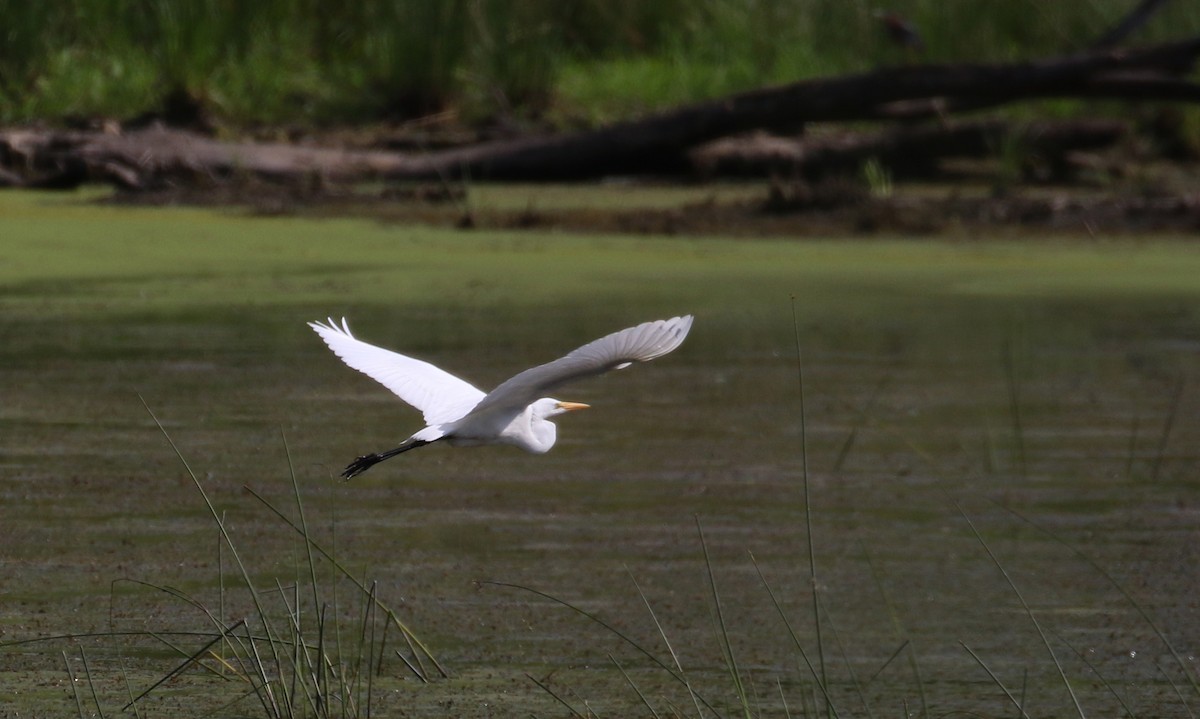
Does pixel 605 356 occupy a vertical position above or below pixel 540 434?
above

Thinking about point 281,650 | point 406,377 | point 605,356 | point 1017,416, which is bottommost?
point 1017,416

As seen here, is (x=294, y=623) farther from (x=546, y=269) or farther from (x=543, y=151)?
(x=543, y=151)

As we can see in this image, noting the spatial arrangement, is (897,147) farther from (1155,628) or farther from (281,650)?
(1155,628)

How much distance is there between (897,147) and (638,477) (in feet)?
18.2

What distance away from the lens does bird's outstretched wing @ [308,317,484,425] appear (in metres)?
3.51

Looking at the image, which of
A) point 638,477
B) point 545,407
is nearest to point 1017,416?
point 638,477

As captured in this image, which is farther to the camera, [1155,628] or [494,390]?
[494,390]

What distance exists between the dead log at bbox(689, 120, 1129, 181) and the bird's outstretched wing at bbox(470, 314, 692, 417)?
6310mm

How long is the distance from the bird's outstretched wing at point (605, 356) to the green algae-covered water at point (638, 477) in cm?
28

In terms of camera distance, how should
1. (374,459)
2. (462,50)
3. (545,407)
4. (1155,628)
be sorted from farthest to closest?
1. (462,50)
2. (545,407)
3. (374,459)
4. (1155,628)

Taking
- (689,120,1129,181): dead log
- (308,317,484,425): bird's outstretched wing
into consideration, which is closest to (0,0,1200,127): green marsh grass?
(689,120,1129,181): dead log

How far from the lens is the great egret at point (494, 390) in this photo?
2822 millimetres

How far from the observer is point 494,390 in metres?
3.34

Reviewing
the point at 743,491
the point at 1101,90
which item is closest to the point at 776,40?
the point at 1101,90
